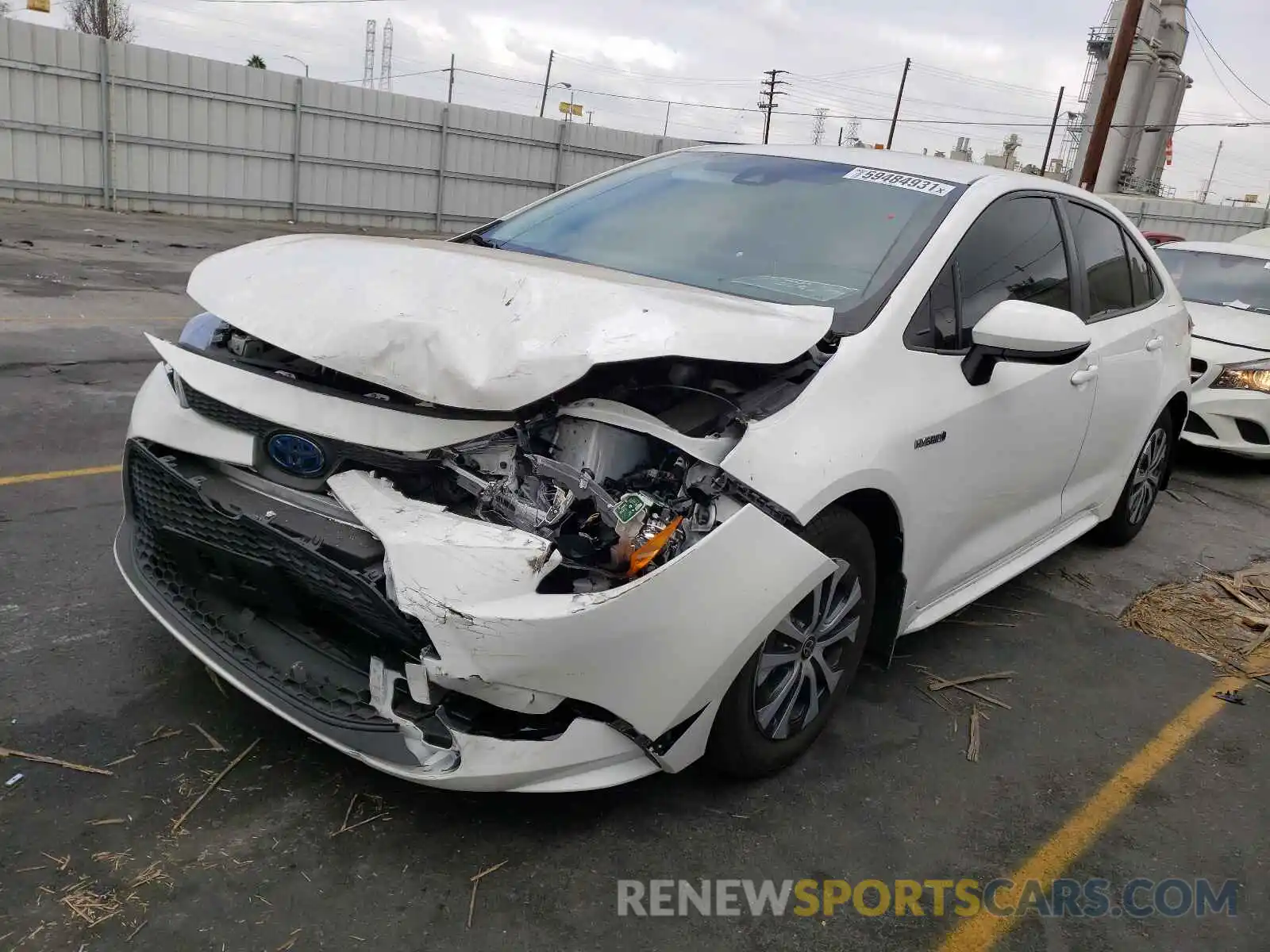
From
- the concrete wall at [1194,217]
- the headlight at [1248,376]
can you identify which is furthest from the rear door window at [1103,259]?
the concrete wall at [1194,217]

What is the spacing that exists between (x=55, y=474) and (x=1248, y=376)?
7.36 meters

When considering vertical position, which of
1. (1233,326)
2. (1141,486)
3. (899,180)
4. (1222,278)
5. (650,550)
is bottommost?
(1141,486)

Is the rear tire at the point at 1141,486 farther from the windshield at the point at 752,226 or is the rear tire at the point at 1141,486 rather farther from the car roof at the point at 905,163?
the windshield at the point at 752,226

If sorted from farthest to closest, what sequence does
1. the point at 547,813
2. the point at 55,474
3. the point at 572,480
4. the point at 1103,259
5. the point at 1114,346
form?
the point at 55,474
the point at 1103,259
the point at 1114,346
the point at 547,813
the point at 572,480

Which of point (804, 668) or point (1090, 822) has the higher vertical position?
point (804, 668)

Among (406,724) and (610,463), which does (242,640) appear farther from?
(610,463)

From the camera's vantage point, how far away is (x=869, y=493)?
273 centimetres

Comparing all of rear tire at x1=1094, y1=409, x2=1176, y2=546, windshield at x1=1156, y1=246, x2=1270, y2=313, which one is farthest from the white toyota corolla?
windshield at x1=1156, y1=246, x2=1270, y2=313

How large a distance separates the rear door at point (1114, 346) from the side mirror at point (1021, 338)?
891mm

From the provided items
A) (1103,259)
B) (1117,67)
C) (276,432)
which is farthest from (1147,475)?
(1117,67)

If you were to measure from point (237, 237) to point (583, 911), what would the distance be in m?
15.8

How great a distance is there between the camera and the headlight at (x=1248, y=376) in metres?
6.95

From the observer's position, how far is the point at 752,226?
3398 millimetres

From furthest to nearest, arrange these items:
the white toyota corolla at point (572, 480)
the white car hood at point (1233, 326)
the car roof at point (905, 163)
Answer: the white car hood at point (1233, 326)
the car roof at point (905, 163)
the white toyota corolla at point (572, 480)
